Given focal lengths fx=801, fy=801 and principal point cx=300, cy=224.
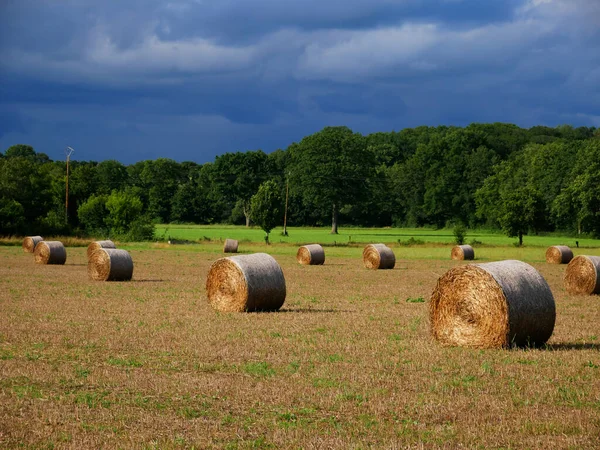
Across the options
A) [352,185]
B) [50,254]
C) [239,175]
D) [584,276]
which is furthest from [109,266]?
[239,175]

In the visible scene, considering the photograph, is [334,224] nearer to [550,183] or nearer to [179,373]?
[550,183]

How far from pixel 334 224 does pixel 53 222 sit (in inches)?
1766

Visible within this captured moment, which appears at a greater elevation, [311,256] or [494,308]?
[494,308]

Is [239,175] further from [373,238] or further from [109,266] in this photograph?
[109,266]

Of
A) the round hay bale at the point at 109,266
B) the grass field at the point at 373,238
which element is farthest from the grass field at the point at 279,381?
the grass field at the point at 373,238

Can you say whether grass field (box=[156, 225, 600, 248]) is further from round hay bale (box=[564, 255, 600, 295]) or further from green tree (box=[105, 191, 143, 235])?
round hay bale (box=[564, 255, 600, 295])

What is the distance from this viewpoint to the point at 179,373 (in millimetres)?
12711

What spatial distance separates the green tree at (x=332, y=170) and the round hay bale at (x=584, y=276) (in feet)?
288

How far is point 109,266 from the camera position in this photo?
3212cm

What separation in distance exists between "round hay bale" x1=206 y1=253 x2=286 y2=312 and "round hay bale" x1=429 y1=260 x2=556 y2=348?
21.4ft

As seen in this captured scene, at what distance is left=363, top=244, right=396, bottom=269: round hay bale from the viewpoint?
144 ft

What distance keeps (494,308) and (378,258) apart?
28.8 meters

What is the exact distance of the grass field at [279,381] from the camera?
926 cm

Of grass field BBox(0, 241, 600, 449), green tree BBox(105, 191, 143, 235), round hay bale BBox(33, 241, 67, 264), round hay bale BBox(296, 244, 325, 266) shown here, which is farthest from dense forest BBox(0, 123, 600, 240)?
grass field BBox(0, 241, 600, 449)
